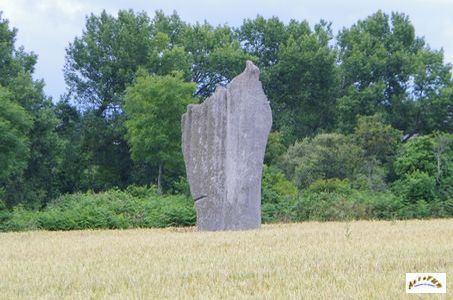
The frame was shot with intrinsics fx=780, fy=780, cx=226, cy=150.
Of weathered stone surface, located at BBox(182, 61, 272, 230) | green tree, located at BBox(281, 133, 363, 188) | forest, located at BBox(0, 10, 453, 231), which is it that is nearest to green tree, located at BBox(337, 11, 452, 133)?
forest, located at BBox(0, 10, 453, 231)

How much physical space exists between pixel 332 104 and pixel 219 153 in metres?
30.1

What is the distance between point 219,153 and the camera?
17.5m

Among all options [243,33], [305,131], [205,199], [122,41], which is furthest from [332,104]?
[205,199]

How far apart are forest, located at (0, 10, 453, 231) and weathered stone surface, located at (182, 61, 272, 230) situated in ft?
13.4

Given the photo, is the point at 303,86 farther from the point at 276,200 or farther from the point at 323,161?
the point at 276,200

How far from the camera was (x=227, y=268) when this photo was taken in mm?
8516

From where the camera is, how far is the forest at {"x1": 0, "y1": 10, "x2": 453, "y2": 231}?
23422 millimetres


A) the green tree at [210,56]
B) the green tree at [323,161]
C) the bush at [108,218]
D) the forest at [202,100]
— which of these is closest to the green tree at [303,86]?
the forest at [202,100]

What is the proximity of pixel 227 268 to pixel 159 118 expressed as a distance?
26667 millimetres

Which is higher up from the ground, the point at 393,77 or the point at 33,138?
the point at 393,77

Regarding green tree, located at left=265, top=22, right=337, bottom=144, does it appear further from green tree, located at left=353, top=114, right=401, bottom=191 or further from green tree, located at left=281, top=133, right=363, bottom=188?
green tree, located at left=281, top=133, right=363, bottom=188

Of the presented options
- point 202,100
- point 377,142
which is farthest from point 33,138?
point 377,142

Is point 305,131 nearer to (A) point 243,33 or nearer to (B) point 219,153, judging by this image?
(A) point 243,33

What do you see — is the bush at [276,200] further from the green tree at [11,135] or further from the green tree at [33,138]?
the green tree at [33,138]
